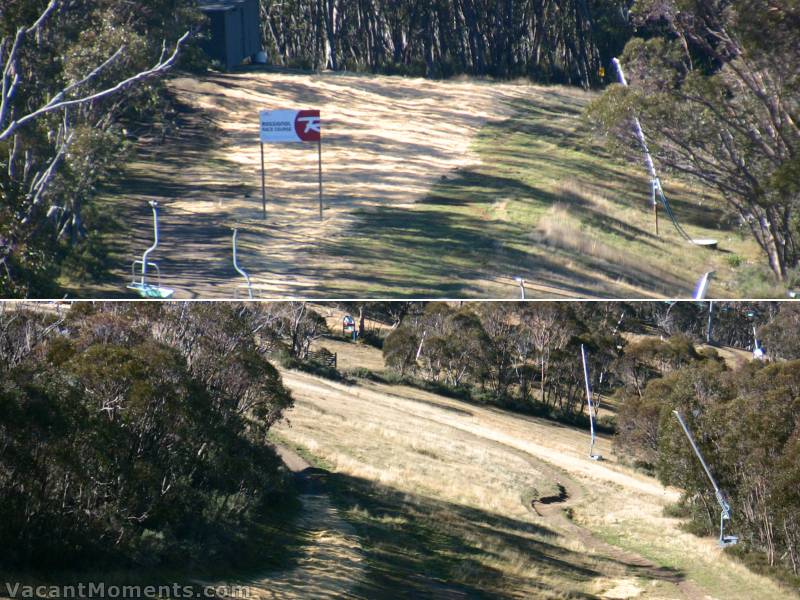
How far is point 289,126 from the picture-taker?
2984 cm

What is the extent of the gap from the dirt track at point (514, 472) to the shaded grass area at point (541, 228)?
7.23 m

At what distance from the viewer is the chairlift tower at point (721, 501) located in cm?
3259

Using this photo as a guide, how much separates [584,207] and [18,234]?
1576 cm

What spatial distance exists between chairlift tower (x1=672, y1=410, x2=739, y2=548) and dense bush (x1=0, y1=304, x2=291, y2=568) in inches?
551

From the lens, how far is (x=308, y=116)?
28797 millimetres

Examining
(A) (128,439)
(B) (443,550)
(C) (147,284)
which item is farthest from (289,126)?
(A) (128,439)

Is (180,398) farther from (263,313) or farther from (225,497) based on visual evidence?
(263,313)

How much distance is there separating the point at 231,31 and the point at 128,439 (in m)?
24.4

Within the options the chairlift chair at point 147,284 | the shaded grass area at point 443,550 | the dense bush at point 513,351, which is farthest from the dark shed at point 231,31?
the chairlift chair at point 147,284

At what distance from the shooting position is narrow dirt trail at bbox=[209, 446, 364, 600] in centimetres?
1995

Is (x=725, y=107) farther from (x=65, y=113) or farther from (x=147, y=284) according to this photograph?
(x=65, y=113)

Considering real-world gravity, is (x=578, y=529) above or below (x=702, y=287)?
below

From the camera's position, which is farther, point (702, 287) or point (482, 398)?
point (482, 398)

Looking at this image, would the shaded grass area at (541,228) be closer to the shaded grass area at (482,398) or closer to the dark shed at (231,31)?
the dark shed at (231,31)
